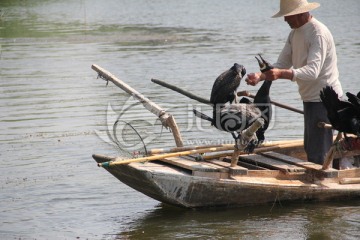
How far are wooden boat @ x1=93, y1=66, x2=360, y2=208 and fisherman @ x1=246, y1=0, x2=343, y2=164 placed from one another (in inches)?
7.9

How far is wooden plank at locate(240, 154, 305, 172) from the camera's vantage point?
7762 millimetres

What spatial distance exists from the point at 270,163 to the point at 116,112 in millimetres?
4773

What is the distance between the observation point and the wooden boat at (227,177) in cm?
742

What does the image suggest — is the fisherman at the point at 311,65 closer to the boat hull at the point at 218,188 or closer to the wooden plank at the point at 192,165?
the boat hull at the point at 218,188

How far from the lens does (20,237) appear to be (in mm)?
7426

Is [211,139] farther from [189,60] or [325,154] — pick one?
[189,60]

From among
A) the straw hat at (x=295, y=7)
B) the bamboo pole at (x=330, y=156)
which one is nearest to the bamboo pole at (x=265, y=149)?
the bamboo pole at (x=330, y=156)

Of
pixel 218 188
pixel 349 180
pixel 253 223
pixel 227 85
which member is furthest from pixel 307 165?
pixel 227 85

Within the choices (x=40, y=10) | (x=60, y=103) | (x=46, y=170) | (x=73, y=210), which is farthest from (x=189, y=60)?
(x=40, y=10)

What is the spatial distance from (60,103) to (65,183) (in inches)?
174

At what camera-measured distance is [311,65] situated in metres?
7.67

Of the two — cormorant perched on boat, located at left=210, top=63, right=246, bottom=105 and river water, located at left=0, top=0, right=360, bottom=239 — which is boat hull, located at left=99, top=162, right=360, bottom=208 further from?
cormorant perched on boat, located at left=210, top=63, right=246, bottom=105

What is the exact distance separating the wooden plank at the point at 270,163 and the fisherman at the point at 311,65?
1.00 feet

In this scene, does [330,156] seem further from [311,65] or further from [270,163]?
[311,65]
